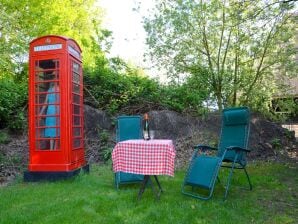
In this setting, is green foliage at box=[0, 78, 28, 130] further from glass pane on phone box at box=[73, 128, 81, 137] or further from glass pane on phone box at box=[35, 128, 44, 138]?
glass pane on phone box at box=[73, 128, 81, 137]

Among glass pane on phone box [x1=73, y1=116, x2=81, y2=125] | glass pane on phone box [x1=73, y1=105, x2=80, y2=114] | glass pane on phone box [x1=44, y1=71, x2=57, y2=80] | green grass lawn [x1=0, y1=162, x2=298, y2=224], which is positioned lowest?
green grass lawn [x1=0, y1=162, x2=298, y2=224]

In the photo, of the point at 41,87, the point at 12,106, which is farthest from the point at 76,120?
the point at 12,106

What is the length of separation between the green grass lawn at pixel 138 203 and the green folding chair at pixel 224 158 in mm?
212

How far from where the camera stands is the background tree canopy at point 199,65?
8562 millimetres

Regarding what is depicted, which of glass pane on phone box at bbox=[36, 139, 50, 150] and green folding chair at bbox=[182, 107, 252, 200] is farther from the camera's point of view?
glass pane on phone box at bbox=[36, 139, 50, 150]

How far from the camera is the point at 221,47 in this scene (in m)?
9.04

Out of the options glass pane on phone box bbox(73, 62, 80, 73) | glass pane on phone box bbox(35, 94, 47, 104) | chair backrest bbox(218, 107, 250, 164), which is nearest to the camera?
chair backrest bbox(218, 107, 250, 164)

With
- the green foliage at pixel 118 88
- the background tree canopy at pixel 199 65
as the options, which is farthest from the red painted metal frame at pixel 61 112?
the green foliage at pixel 118 88

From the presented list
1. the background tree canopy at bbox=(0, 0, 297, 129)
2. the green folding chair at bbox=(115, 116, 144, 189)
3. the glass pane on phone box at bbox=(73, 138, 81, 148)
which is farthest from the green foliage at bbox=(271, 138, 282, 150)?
the glass pane on phone box at bbox=(73, 138, 81, 148)

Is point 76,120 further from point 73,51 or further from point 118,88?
point 118,88

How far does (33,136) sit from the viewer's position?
247 inches

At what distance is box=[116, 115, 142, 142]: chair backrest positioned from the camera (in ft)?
19.1

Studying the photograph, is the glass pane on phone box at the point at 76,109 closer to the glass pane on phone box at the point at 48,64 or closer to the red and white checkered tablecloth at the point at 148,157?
the glass pane on phone box at the point at 48,64

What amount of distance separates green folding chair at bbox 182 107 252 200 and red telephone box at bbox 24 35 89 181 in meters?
2.27
